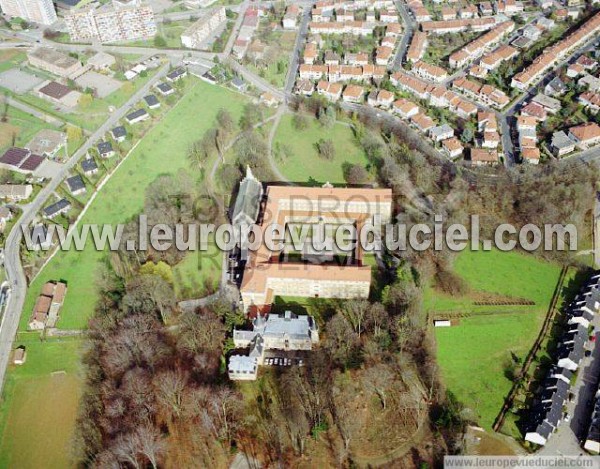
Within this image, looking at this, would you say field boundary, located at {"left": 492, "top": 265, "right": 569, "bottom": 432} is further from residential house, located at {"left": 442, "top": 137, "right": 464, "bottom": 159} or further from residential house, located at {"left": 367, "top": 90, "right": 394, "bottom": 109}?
residential house, located at {"left": 367, "top": 90, "right": 394, "bottom": 109}

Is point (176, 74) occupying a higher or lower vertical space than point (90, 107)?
higher

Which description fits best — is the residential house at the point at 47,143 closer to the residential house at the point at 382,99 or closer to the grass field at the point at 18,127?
the grass field at the point at 18,127

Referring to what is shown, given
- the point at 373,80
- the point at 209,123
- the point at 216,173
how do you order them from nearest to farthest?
1. the point at 216,173
2. the point at 209,123
3. the point at 373,80

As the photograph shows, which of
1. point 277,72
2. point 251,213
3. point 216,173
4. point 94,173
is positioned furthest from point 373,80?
point 94,173

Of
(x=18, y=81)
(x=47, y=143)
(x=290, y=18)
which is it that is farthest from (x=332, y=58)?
(x=18, y=81)

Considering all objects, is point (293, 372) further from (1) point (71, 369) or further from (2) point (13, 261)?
(2) point (13, 261)

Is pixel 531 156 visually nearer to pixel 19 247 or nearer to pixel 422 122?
pixel 422 122
